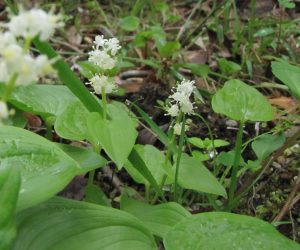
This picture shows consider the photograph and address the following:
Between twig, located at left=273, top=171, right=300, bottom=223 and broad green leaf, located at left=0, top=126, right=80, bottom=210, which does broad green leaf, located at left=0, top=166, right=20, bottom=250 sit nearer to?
broad green leaf, located at left=0, top=126, right=80, bottom=210

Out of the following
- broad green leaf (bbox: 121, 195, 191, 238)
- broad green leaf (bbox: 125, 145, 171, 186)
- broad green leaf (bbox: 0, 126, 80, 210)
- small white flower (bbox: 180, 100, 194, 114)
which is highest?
broad green leaf (bbox: 0, 126, 80, 210)

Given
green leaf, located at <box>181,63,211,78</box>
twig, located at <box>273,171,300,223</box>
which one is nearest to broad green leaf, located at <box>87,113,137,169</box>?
twig, located at <box>273,171,300,223</box>

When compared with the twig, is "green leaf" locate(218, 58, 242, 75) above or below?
above

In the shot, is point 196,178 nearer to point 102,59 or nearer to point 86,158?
point 86,158

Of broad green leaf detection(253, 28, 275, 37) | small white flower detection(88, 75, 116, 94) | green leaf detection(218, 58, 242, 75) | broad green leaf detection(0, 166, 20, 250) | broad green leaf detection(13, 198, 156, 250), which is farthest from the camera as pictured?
broad green leaf detection(253, 28, 275, 37)

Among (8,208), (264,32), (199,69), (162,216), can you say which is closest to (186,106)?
(162,216)

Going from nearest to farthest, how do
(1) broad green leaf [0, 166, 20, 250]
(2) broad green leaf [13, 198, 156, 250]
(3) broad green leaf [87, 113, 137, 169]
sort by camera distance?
(1) broad green leaf [0, 166, 20, 250]
(2) broad green leaf [13, 198, 156, 250]
(3) broad green leaf [87, 113, 137, 169]
